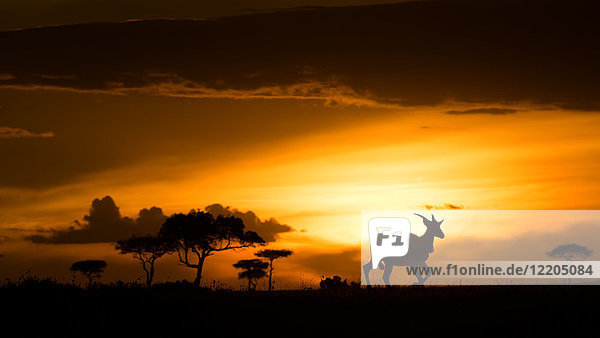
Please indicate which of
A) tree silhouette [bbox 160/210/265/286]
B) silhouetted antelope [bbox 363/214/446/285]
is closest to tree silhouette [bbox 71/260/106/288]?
tree silhouette [bbox 160/210/265/286]

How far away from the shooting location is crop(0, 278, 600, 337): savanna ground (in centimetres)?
2042

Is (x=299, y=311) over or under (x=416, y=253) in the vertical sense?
under

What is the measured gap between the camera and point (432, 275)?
32812 mm

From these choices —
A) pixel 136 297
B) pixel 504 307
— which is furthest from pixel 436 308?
pixel 136 297

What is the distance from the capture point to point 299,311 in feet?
74.0

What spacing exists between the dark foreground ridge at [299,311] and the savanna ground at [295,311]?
0.03m

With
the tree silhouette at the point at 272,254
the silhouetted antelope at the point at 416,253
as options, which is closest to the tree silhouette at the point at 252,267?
the tree silhouette at the point at 272,254

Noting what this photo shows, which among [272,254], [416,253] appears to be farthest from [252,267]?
[416,253]

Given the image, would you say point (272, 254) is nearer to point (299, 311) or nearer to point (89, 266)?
point (89, 266)

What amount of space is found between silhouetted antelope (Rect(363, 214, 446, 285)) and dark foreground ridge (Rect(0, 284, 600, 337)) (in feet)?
29.9

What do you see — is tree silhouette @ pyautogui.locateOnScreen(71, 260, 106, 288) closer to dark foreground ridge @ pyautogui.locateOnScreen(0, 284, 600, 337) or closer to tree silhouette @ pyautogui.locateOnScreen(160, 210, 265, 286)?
tree silhouette @ pyautogui.locateOnScreen(160, 210, 265, 286)

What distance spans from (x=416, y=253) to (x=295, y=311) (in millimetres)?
15020

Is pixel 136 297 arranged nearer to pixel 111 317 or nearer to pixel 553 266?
pixel 111 317

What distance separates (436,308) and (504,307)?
6.55 feet
